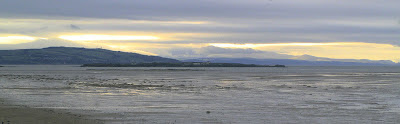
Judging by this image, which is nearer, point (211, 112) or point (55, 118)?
point (55, 118)

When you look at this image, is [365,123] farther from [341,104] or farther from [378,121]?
[341,104]

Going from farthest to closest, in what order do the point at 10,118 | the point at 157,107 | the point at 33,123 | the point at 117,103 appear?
the point at 117,103, the point at 157,107, the point at 10,118, the point at 33,123

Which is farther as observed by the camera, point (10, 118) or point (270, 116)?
point (270, 116)

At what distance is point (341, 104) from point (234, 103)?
27.4 ft

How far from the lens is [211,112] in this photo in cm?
2795

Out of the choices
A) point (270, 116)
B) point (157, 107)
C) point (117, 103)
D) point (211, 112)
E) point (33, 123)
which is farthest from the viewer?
point (117, 103)

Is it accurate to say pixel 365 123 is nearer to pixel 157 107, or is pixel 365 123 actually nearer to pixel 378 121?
pixel 378 121

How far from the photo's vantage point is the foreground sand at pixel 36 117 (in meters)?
23.3

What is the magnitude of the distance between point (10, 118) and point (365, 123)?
19868 millimetres

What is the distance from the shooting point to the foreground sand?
2328 centimetres

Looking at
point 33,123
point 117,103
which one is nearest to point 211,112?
point 117,103

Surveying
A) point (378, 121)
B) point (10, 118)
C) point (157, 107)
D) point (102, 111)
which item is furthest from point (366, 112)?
point (10, 118)

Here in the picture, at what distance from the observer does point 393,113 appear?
2798 centimetres

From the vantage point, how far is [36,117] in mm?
24734
